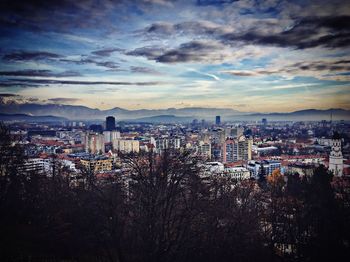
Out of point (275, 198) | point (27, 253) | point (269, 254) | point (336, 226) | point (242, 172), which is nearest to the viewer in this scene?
point (27, 253)

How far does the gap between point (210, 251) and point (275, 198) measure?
155 inches

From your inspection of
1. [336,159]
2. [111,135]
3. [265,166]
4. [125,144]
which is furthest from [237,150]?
[336,159]

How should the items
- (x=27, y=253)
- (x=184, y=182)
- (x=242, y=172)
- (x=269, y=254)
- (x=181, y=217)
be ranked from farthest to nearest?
(x=242, y=172)
(x=269, y=254)
(x=184, y=182)
(x=181, y=217)
(x=27, y=253)

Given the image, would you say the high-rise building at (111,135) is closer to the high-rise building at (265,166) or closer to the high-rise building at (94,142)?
the high-rise building at (94,142)

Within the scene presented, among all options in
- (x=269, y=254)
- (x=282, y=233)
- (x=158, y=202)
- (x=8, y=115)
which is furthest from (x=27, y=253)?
(x=282, y=233)

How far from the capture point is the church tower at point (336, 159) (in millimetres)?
10766

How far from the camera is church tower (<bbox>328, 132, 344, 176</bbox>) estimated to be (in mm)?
10766

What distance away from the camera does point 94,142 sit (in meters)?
23.0

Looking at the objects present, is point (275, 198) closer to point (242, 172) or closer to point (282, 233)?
point (282, 233)

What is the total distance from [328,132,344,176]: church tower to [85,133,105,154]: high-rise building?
50.7 feet

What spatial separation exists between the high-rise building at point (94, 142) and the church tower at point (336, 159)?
15.5 m

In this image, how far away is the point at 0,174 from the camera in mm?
5117

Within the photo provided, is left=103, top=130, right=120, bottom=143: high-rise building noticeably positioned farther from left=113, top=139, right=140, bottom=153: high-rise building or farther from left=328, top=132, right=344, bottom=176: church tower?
left=328, top=132, right=344, bottom=176: church tower

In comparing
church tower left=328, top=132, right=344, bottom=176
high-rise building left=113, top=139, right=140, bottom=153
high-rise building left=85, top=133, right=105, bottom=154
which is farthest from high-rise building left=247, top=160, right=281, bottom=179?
high-rise building left=85, top=133, right=105, bottom=154
